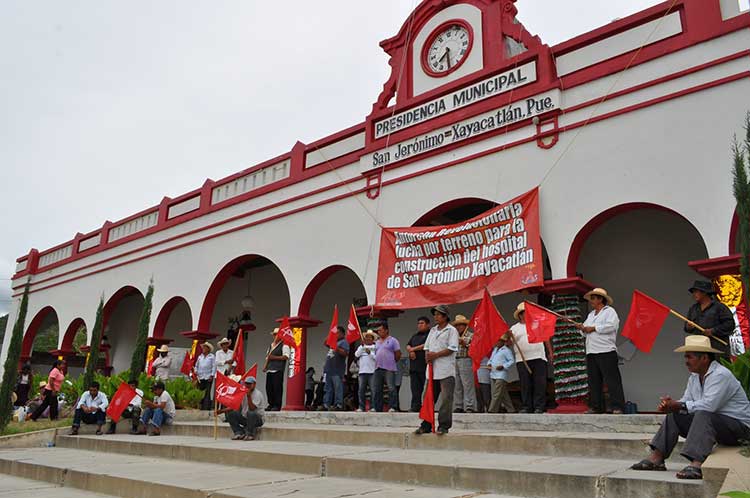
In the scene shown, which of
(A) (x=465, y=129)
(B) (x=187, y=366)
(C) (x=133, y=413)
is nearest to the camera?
(A) (x=465, y=129)

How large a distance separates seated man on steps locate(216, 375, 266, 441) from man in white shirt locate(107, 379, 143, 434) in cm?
295

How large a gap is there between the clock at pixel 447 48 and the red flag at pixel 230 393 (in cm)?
650

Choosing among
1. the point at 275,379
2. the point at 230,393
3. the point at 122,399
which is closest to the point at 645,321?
the point at 230,393

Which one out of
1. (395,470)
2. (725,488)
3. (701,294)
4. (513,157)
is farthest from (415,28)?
(725,488)

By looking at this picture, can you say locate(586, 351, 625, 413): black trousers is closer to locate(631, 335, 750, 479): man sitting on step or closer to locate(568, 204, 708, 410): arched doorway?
locate(568, 204, 708, 410): arched doorway

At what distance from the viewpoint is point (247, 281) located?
55.4 ft

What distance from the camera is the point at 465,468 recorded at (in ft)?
15.7

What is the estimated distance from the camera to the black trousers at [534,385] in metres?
7.84

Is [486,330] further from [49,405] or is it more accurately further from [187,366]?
[49,405]

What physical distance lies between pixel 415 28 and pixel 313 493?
9595mm

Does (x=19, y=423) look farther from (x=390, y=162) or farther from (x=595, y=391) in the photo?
(x=595, y=391)

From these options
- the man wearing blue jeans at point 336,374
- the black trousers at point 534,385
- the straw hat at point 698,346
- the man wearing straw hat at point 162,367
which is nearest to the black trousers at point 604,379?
the black trousers at point 534,385

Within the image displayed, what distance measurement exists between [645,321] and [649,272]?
317 cm

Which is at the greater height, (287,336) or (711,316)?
(287,336)
